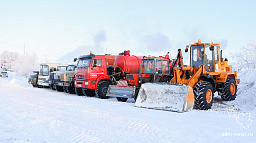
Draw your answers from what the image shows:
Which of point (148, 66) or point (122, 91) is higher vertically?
point (148, 66)

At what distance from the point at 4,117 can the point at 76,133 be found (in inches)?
121

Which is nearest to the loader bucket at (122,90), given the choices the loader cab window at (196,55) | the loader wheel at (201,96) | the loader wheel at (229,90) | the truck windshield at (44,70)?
the loader cab window at (196,55)

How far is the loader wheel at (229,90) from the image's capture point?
12414 millimetres

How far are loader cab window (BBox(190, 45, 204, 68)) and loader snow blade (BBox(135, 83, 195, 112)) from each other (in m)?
2.40

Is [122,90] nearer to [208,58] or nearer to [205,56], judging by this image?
[205,56]

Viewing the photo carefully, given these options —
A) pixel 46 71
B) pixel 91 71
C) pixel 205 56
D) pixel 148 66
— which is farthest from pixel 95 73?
pixel 46 71

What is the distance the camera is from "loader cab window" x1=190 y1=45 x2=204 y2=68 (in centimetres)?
1111

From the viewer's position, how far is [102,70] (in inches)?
579

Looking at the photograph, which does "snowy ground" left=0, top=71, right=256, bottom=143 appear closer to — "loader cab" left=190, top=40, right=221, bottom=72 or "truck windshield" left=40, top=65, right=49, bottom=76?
"loader cab" left=190, top=40, right=221, bottom=72

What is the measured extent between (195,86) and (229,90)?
12.3ft

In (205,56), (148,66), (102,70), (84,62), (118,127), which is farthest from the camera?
(84,62)

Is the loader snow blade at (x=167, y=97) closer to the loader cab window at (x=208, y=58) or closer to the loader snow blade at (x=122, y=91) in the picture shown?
the loader snow blade at (x=122, y=91)

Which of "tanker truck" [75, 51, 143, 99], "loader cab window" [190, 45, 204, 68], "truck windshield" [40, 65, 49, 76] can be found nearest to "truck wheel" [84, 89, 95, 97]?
"tanker truck" [75, 51, 143, 99]

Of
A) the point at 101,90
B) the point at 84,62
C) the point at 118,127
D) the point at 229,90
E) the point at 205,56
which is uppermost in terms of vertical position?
the point at 205,56
